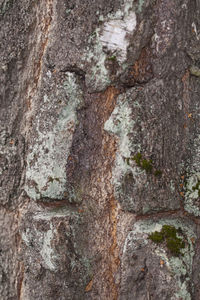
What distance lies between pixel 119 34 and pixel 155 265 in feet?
2.38

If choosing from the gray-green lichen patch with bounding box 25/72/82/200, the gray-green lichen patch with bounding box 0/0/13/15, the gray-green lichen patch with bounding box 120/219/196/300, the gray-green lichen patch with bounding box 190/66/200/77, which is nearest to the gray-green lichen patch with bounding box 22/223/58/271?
the gray-green lichen patch with bounding box 25/72/82/200

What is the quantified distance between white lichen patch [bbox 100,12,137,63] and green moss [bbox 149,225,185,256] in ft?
1.80

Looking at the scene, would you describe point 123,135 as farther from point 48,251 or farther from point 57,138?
point 48,251

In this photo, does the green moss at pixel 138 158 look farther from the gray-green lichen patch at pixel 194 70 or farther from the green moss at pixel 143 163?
the gray-green lichen patch at pixel 194 70

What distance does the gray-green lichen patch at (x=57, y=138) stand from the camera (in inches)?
60.6

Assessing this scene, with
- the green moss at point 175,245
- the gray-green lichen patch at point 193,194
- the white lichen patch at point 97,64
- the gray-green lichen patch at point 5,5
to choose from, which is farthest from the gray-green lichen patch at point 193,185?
the gray-green lichen patch at point 5,5

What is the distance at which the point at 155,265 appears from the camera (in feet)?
4.51

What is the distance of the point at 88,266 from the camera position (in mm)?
1552

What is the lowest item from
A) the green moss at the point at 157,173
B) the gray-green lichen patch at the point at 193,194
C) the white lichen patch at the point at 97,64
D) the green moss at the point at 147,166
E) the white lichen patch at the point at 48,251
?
the white lichen patch at the point at 48,251

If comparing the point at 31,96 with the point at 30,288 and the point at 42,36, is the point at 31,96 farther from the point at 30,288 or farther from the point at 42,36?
the point at 30,288

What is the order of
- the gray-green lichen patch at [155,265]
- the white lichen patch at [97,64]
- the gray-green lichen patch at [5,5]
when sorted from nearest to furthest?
the gray-green lichen patch at [155,265], the white lichen patch at [97,64], the gray-green lichen patch at [5,5]

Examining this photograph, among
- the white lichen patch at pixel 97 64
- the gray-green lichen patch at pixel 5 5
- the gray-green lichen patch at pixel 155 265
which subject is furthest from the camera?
the gray-green lichen patch at pixel 5 5

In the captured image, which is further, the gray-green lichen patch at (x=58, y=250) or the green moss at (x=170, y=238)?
the gray-green lichen patch at (x=58, y=250)

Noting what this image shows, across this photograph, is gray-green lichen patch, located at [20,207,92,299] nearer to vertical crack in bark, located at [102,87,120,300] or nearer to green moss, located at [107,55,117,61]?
vertical crack in bark, located at [102,87,120,300]
